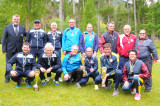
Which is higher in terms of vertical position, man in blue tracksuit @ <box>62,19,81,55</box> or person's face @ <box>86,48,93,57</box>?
man in blue tracksuit @ <box>62,19,81,55</box>

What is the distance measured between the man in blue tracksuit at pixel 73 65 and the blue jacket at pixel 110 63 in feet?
2.63

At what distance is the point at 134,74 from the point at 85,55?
1610 millimetres

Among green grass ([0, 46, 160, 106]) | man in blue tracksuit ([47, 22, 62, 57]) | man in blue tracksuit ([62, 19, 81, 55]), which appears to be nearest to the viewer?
green grass ([0, 46, 160, 106])

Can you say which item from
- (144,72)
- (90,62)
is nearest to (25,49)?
(90,62)

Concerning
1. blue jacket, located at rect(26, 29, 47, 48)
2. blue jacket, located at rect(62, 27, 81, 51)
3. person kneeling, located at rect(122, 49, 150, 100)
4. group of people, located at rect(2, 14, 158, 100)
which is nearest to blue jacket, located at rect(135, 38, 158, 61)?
group of people, located at rect(2, 14, 158, 100)

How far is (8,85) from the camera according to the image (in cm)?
505

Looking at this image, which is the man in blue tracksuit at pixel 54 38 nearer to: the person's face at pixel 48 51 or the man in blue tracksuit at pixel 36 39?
the man in blue tracksuit at pixel 36 39

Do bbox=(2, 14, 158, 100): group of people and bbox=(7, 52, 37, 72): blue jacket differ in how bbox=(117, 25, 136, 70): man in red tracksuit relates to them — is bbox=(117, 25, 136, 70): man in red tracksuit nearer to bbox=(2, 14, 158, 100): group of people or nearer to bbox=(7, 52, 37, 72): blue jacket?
bbox=(2, 14, 158, 100): group of people

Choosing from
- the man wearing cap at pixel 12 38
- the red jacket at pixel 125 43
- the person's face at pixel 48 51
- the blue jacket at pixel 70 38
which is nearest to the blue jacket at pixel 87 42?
the blue jacket at pixel 70 38

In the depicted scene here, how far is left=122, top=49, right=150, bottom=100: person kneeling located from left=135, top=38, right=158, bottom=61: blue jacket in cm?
43

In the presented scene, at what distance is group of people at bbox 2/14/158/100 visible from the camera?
15.1 ft

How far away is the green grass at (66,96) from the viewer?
13.2ft

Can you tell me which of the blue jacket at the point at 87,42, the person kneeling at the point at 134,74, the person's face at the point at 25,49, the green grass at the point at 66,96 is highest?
the blue jacket at the point at 87,42

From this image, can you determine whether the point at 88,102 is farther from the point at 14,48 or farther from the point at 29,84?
the point at 14,48
